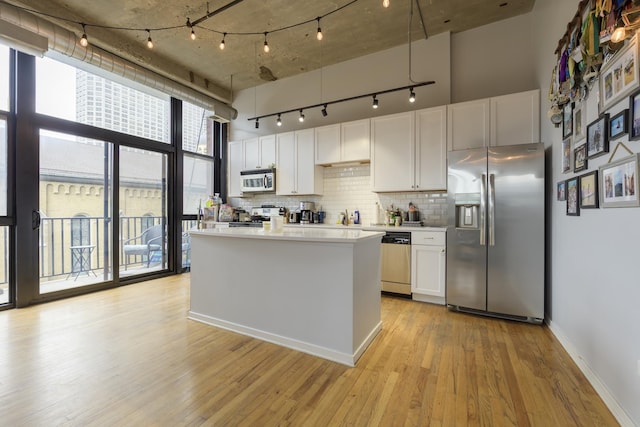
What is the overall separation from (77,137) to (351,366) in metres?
4.62

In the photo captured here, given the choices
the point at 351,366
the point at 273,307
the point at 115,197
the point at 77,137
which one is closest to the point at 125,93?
the point at 77,137

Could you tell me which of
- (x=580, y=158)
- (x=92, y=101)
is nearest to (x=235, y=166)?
(x=92, y=101)

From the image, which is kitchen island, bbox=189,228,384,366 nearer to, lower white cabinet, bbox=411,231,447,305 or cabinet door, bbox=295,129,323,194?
lower white cabinet, bbox=411,231,447,305

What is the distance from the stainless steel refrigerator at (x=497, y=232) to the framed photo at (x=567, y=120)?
41 cm

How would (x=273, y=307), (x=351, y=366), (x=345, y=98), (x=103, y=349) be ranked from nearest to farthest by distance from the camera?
1. (x=351, y=366)
2. (x=103, y=349)
3. (x=273, y=307)
4. (x=345, y=98)

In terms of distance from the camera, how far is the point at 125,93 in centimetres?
453

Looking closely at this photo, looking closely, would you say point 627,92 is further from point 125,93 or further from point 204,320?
point 125,93

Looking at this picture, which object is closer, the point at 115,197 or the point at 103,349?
the point at 103,349

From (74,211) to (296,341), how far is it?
147 inches

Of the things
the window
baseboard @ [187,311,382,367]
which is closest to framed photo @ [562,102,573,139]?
baseboard @ [187,311,382,367]

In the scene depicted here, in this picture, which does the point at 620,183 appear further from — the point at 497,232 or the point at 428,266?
the point at 428,266

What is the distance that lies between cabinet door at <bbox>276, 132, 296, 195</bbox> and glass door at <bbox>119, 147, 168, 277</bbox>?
2023 millimetres

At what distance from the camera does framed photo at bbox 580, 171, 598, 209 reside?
192 cm

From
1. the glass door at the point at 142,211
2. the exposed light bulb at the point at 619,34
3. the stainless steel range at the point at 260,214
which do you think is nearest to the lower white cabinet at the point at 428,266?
the exposed light bulb at the point at 619,34
